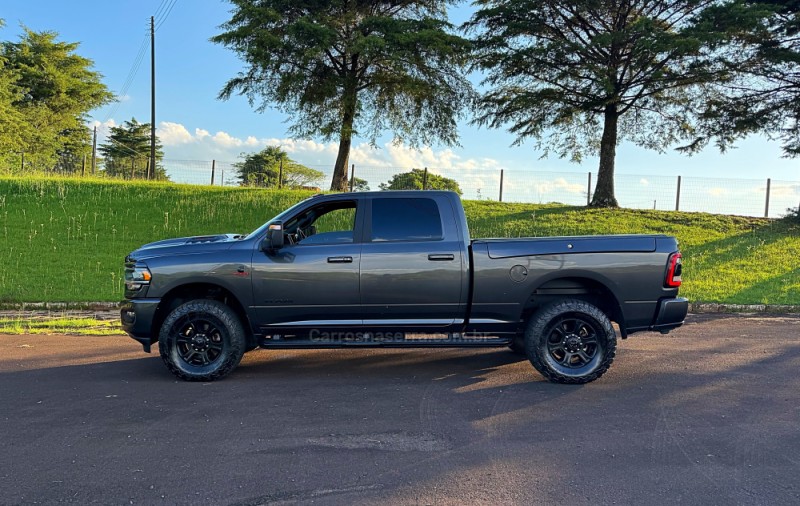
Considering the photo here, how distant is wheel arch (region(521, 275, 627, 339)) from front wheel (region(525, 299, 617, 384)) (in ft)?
0.56

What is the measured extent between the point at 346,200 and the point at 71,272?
8602 millimetres

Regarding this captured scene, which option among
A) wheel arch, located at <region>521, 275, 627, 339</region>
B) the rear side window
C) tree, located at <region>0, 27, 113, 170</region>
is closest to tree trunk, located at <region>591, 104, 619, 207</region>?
wheel arch, located at <region>521, 275, 627, 339</region>

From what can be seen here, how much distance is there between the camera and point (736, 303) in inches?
392

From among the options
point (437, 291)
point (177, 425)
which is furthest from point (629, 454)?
point (177, 425)

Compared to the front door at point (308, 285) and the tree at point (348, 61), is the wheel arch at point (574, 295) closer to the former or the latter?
the front door at point (308, 285)

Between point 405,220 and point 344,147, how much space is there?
56.5 ft

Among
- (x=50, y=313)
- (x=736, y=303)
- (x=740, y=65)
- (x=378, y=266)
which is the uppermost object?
(x=740, y=65)

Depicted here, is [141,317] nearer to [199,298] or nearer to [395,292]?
[199,298]

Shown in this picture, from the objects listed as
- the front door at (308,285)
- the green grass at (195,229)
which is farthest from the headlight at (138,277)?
the green grass at (195,229)

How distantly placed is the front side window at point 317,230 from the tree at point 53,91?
112 feet

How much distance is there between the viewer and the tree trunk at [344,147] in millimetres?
20891

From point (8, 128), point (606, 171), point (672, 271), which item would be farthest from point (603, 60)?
point (8, 128)

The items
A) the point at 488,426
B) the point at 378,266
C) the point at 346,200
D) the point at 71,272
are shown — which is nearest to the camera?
the point at 488,426

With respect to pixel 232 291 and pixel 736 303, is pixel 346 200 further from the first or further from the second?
pixel 736 303
